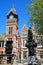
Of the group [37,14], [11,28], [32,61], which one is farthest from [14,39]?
[32,61]

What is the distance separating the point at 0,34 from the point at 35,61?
41.1 m

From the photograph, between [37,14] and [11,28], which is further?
[11,28]

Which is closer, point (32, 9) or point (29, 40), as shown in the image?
point (29, 40)

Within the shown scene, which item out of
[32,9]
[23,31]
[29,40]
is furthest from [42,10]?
[23,31]

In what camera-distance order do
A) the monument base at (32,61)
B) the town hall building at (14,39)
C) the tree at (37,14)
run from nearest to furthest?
1. the monument base at (32,61)
2. the tree at (37,14)
3. the town hall building at (14,39)

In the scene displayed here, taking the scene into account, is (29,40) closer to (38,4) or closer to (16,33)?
(38,4)

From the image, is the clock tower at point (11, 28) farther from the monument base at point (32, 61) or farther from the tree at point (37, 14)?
the monument base at point (32, 61)

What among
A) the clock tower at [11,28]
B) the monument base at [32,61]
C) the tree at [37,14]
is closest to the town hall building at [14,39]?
the clock tower at [11,28]

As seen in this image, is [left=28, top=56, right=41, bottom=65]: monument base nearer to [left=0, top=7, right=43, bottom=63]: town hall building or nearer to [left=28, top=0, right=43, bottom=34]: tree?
[left=28, top=0, right=43, bottom=34]: tree

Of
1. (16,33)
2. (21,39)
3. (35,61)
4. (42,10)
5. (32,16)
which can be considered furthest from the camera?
(16,33)

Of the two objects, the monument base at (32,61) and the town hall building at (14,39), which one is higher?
the town hall building at (14,39)

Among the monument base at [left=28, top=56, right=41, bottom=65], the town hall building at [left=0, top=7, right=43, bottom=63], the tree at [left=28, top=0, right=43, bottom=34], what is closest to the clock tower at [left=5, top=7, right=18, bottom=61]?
the town hall building at [left=0, top=7, right=43, bottom=63]

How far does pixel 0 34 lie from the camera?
187 ft

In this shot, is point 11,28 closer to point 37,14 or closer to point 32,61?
point 37,14
